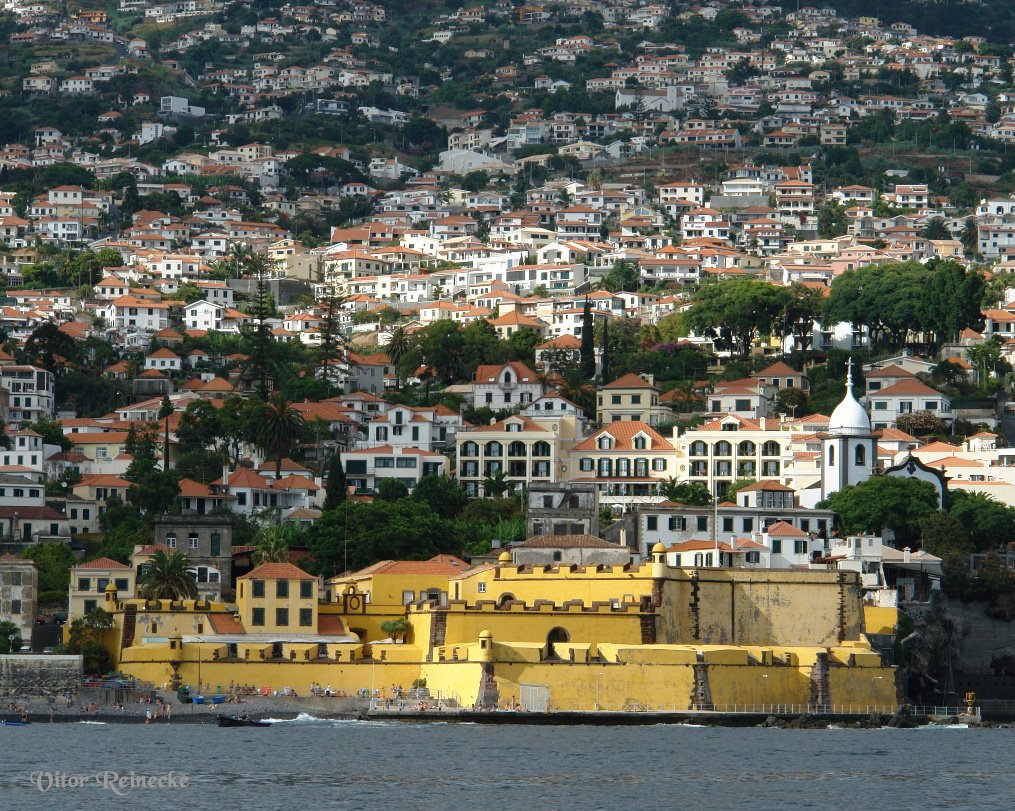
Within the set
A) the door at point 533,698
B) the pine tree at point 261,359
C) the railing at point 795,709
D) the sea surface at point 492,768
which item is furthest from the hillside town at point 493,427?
the sea surface at point 492,768

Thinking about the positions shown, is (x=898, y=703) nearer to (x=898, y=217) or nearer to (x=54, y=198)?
(x=898, y=217)

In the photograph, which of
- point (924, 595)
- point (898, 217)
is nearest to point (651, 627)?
point (924, 595)

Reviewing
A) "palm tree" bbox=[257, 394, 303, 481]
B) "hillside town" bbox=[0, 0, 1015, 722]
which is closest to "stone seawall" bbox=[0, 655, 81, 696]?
"hillside town" bbox=[0, 0, 1015, 722]

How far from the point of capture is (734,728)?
79438 mm

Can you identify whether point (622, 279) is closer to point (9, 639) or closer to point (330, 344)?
point (330, 344)

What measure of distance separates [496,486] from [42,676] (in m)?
31.4

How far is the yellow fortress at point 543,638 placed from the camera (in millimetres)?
78875

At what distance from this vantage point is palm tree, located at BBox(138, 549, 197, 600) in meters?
87.3

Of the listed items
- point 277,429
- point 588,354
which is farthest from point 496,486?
point 588,354

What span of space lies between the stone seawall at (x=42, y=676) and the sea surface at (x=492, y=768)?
169 centimetres

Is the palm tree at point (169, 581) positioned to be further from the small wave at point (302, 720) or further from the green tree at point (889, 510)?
the green tree at point (889, 510)

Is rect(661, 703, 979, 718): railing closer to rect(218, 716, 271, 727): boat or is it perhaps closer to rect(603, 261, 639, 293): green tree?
rect(218, 716, 271, 727): boat

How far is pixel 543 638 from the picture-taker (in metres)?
82.1

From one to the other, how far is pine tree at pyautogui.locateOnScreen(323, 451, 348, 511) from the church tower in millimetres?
20579
